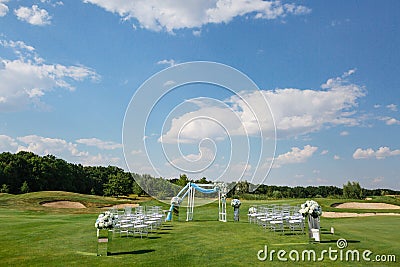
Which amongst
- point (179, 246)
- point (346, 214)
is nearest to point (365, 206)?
point (346, 214)

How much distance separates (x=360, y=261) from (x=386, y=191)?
35.3 meters

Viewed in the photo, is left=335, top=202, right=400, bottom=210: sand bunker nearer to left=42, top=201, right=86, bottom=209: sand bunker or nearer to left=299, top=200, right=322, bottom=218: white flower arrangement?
left=299, top=200, right=322, bottom=218: white flower arrangement

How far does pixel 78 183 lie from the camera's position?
54.2 metres

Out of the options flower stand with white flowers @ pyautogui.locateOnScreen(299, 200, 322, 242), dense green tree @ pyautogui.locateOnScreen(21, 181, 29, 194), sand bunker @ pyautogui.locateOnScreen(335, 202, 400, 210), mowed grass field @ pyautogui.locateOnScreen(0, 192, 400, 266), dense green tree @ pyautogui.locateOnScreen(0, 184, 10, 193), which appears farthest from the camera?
dense green tree @ pyautogui.locateOnScreen(21, 181, 29, 194)

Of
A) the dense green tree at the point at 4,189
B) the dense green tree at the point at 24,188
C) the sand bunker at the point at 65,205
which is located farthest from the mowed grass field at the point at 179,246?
the dense green tree at the point at 24,188

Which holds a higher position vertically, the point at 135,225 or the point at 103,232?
the point at 103,232

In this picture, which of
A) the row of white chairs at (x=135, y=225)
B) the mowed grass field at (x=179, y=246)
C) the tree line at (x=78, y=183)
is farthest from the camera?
the tree line at (x=78, y=183)

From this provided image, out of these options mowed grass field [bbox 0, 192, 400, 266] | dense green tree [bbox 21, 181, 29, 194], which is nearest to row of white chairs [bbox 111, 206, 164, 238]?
mowed grass field [bbox 0, 192, 400, 266]

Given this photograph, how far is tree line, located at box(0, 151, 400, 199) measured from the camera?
3872cm

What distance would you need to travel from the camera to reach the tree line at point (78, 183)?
38722 millimetres

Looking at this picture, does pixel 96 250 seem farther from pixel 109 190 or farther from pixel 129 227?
pixel 109 190

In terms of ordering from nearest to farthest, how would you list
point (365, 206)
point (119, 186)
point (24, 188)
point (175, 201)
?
point (175, 201)
point (365, 206)
point (24, 188)
point (119, 186)

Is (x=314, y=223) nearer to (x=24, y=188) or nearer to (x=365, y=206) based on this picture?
(x=365, y=206)

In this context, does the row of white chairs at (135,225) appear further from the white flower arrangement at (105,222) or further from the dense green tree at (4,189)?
the dense green tree at (4,189)
